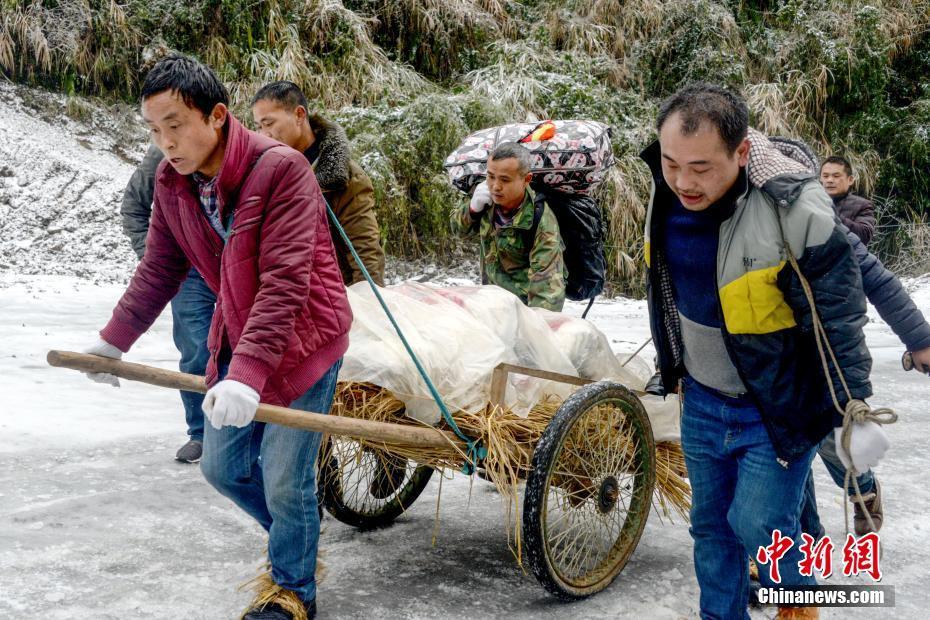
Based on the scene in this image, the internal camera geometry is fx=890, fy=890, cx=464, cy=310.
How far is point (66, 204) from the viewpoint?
10695mm

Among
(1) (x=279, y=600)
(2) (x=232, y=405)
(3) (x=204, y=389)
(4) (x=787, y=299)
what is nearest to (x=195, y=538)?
(1) (x=279, y=600)

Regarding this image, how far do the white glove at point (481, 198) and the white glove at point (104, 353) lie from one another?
2.10 meters

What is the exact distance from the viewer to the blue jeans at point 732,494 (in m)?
2.47

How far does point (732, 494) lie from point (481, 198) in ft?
7.21

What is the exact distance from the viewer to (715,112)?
233 cm

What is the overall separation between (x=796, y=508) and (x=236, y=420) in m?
1.57

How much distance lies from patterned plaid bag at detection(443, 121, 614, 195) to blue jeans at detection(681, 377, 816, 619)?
6.64 ft

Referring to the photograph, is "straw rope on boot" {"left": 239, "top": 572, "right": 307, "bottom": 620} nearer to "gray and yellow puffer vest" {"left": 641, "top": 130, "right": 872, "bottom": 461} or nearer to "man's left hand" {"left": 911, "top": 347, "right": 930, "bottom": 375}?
"gray and yellow puffer vest" {"left": 641, "top": 130, "right": 872, "bottom": 461}

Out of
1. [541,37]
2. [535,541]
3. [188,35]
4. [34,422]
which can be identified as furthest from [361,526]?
[541,37]

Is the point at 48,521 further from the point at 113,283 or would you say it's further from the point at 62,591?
the point at 113,283

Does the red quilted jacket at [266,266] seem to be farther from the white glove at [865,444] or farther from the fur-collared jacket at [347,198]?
the white glove at [865,444]

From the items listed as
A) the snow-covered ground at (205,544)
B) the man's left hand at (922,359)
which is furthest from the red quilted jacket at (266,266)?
the man's left hand at (922,359)

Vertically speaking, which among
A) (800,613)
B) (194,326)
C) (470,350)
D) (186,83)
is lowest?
(194,326)

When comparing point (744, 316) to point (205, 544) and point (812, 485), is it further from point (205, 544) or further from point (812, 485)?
point (205, 544)
